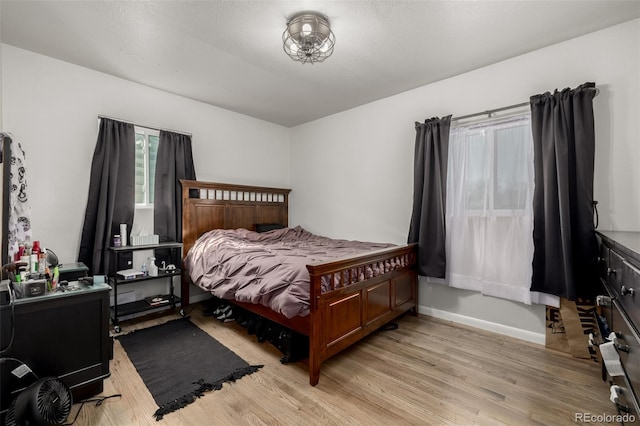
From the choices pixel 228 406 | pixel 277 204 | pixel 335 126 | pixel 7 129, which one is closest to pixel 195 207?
pixel 277 204

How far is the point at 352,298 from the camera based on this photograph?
2.26 metres

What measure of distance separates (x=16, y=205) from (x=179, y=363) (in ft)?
5.18

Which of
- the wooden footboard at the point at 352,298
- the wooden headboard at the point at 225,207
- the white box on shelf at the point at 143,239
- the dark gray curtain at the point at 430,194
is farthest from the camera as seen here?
the wooden headboard at the point at 225,207

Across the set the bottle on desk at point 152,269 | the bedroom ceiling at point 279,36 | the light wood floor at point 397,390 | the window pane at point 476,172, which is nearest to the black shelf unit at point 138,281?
the bottle on desk at point 152,269

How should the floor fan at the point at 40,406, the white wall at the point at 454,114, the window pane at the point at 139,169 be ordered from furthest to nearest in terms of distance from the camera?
the window pane at the point at 139,169 < the white wall at the point at 454,114 < the floor fan at the point at 40,406

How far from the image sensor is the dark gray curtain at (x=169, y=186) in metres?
3.41

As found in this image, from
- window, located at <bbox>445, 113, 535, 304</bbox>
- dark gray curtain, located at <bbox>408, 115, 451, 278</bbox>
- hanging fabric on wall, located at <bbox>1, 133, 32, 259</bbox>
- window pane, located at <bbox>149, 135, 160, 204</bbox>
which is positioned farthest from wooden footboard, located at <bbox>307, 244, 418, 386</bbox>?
window pane, located at <bbox>149, 135, 160, 204</bbox>

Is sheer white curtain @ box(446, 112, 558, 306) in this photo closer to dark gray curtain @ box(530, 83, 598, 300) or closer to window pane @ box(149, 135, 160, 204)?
dark gray curtain @ box(530, 83, 598, 300)

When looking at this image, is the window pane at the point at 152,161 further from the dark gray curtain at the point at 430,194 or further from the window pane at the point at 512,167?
the window pane at the point at 512,167

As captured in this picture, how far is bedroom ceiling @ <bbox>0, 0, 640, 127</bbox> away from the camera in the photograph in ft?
6.63

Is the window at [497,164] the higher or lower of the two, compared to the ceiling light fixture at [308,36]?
lower

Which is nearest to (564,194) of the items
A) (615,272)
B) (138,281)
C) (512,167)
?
(512,167)

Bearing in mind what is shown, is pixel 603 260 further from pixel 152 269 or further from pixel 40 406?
pixel 152 269

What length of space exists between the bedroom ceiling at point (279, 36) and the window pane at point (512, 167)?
29.2 inches
